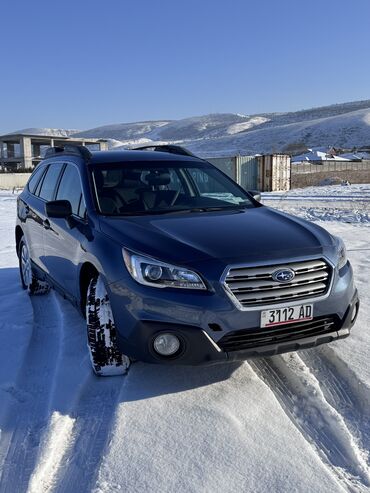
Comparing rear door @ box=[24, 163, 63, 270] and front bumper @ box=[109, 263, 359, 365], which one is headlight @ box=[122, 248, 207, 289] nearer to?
front bumper @ box=[109, 263, 359, 365]

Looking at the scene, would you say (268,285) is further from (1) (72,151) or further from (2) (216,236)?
(1) (72,151)

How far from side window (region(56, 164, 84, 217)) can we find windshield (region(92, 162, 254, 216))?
0.19 meters

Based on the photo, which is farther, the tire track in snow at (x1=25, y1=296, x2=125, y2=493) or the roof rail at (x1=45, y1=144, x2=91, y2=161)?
the roof rail at (x1=45, y1=144, x2=91, y2=161)

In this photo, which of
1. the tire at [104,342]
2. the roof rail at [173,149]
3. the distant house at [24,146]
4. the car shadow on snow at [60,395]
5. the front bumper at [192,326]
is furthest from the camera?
the distant house at [24,146]

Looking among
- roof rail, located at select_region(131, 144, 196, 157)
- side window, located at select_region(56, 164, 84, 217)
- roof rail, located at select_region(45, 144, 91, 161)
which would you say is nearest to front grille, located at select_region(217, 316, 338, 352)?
side window, located at select_region(56, 164, 84, 217)

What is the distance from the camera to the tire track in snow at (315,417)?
2519 mm

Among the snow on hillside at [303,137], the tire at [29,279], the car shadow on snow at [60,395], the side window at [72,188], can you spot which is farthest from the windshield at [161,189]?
the snow on hillside at [303,137]

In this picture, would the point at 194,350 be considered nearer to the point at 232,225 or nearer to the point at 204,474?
the point at 204,474

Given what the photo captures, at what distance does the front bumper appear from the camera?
304cm

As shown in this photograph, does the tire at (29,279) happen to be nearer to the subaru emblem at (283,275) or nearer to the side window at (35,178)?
the side window at (35,178)

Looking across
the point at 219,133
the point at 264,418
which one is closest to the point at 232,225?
the point at 264,418

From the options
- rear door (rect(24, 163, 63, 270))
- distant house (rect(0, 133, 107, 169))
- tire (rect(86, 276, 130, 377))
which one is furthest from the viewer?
distant house (rect(0, 133, 107, 169))

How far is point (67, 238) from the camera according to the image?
4211mm

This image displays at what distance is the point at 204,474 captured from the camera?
8.16 ft
